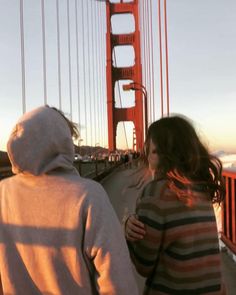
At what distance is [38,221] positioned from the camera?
1.03 meters

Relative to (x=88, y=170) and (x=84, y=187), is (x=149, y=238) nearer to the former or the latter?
(x=84, y=187)

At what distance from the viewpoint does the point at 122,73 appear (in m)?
28.5

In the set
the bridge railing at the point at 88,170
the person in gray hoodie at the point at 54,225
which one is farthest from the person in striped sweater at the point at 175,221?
the bridge railing at the point at 88,170

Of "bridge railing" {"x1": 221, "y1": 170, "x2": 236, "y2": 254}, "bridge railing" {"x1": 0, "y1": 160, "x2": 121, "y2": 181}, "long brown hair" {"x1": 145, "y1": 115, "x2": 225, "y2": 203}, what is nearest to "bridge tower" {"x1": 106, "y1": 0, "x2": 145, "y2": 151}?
"bridge railing" {"x1": 0, "y1": 160, "x2": 121, "y2": 181}

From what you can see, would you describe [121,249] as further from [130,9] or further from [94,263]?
[130,9]

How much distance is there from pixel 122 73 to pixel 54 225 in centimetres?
2787

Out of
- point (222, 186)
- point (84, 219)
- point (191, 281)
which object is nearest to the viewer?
point (84, 219)

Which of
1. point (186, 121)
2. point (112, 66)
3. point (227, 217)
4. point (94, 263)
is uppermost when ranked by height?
point (112, 66)

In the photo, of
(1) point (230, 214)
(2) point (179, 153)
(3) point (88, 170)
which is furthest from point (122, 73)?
(2) point (179, 153)

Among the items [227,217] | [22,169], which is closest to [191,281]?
[22,169]

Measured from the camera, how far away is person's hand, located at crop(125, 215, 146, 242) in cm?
119

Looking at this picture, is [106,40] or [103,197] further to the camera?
[106,40]

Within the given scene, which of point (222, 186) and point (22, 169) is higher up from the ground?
point (22, 169)

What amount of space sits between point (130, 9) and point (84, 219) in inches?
1137
